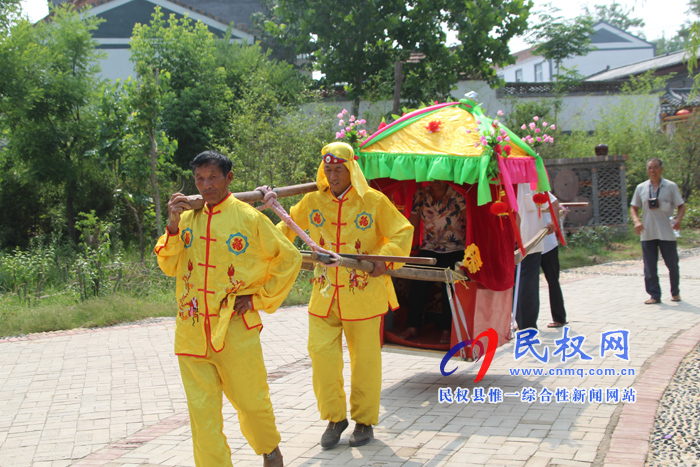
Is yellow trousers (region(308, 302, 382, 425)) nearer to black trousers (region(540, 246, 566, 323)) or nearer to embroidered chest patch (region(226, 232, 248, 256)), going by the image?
embroidered chest patch (region(226, 232, 248, 256))

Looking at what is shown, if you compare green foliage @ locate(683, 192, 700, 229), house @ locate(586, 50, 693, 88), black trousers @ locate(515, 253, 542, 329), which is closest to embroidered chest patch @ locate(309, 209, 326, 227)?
black trousers @ locate(515, 253, 542, 329)

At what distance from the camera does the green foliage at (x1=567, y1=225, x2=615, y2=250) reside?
1568 cm

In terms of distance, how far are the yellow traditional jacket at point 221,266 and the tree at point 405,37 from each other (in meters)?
15.4

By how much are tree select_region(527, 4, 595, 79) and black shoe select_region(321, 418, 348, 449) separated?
82.5 ft

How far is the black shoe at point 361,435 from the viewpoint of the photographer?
15.1 feet

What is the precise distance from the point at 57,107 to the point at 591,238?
12358 mm

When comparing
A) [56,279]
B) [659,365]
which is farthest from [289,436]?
[56,279]

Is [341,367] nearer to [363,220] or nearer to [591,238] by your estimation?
[363,220]

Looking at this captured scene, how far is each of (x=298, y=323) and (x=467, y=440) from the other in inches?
187

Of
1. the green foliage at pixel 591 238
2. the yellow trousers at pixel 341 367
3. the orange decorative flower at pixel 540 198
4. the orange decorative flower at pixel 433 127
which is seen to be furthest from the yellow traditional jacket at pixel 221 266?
the green foliage at pixel 591 238

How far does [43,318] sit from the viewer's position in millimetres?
8688

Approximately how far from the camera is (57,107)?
12.6 m

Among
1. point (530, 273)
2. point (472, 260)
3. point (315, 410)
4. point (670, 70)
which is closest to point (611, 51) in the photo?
point (670, 70)

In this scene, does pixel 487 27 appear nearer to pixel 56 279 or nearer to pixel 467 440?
pixel 56 279
